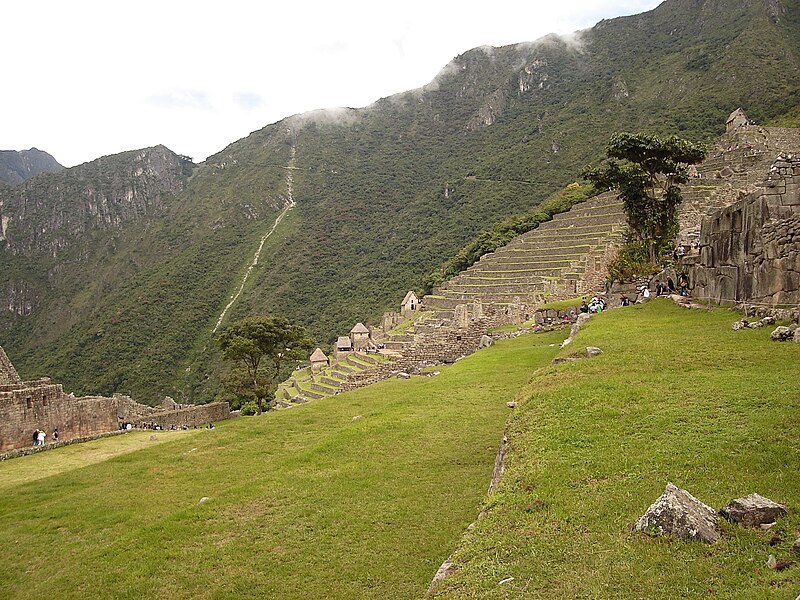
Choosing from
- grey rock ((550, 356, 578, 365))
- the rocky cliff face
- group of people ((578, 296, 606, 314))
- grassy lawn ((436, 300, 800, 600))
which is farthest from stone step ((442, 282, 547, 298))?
the rocky cliff face

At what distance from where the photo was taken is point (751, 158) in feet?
131

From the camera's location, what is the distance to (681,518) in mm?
3678

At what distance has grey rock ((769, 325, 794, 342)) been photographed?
29.0 feet

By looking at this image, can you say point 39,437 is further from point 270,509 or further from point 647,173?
point 647,173

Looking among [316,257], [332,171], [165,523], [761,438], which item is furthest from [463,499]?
[332,171]

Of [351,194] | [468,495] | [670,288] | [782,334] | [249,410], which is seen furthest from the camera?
[351,194]

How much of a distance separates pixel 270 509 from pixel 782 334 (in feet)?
28.0

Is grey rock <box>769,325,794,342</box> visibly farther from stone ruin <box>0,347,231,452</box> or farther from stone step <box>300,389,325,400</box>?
stone step <box>300,389,325,400</box>

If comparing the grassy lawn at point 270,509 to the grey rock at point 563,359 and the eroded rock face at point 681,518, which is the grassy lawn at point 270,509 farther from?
the eroded rock face at point 681,518

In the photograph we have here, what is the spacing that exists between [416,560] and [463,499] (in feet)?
4.82

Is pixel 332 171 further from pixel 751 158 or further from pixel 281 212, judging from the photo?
pixel 751 158

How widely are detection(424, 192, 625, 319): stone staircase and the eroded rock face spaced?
1011 inches

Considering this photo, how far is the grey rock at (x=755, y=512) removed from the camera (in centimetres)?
363

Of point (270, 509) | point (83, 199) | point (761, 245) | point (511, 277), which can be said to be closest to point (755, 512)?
point (270, 509)
